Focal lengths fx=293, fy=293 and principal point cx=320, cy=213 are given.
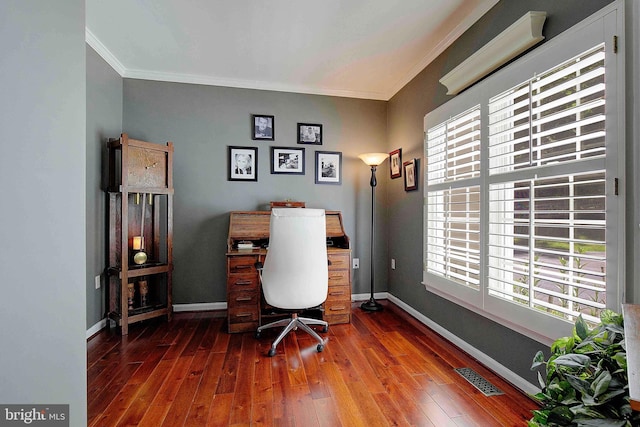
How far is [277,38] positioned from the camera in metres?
2.56

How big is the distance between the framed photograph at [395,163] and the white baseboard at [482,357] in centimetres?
153

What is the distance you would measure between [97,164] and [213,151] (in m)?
1.09

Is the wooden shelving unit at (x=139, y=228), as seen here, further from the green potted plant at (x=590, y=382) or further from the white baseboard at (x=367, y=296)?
the green potted plant at (x=590, y=382)

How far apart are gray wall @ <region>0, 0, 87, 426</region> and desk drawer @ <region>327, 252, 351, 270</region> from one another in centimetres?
214

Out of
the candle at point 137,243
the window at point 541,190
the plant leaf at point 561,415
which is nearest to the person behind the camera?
the plant leaf at point 561,415

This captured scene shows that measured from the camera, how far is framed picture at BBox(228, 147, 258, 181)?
340cm

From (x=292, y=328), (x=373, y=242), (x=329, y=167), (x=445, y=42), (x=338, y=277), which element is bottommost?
(x=292, y=328)

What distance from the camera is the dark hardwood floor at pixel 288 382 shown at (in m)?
1.61

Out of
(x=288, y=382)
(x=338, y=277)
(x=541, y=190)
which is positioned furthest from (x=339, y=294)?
(x=541, y=190)

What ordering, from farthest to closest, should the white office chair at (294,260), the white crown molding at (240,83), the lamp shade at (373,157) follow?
the lamp shade at (373,157) → the white crown molding at (240,83) → the white office chair at (294,260)

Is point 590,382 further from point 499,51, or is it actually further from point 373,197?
point 373,197

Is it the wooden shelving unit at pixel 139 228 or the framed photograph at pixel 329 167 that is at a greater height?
the framed photograph at pixel 329 167

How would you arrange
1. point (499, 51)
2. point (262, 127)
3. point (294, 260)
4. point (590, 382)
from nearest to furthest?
1. point (590, 382)
2. point (499, 51)
3. point (294, 260)
4. point (262, 127)

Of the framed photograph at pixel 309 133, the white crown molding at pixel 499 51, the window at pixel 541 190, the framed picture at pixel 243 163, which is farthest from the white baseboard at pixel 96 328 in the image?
the white crown molding at pixel 499 51
